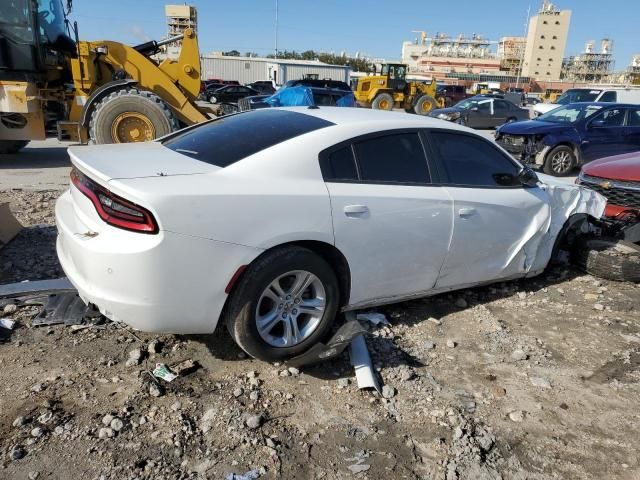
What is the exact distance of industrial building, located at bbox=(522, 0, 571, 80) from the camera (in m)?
120

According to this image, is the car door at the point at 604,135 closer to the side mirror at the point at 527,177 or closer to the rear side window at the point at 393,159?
the side mirror at the point at 527,177

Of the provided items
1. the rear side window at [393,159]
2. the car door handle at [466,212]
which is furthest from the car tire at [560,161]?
the rear side window at [393,159]

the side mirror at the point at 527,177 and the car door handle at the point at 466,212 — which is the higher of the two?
the side mirror at the point at 527,177

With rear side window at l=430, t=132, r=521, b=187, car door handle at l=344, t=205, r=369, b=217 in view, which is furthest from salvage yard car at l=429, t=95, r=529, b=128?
car door handle at l=344, t=205, r=369, b=217

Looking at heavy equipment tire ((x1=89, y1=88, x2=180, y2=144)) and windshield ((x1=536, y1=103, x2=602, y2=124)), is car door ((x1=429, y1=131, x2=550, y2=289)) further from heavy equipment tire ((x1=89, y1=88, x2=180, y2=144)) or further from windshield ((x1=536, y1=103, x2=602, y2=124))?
windshield ((x1=536, y1=103, x2=602, y2=124))

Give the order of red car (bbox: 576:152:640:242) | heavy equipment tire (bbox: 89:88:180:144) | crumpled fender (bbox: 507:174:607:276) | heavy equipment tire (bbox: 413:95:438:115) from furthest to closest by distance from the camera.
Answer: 1. heavy equipment tire (bbox: 413:95:438:115)
2. heavy equipment tire (bbox: 89:88:180:144)
3. red car (bbox: 576:152:640:242)
4. crumpled fender (bbox: 507:174:607:276)

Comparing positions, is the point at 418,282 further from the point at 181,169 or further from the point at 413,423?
the point at 181,169

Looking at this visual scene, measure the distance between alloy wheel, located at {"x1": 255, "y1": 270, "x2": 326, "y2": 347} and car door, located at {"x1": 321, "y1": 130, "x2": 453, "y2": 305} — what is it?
0.90 ft

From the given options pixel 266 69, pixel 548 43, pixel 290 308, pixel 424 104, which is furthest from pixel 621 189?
pixel 548 43

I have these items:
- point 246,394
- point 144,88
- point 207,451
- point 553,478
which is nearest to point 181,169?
point 246,394

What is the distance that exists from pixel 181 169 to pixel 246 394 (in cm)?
136

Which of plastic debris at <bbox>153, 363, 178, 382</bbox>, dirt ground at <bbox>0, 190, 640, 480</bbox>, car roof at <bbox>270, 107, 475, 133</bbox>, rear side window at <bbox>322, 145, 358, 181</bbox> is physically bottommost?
dirt ground at <bbox>0, 190, 640, 480</bbox>

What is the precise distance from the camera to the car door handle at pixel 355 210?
3.12 metres

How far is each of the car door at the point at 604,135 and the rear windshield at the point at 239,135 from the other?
946 cm
